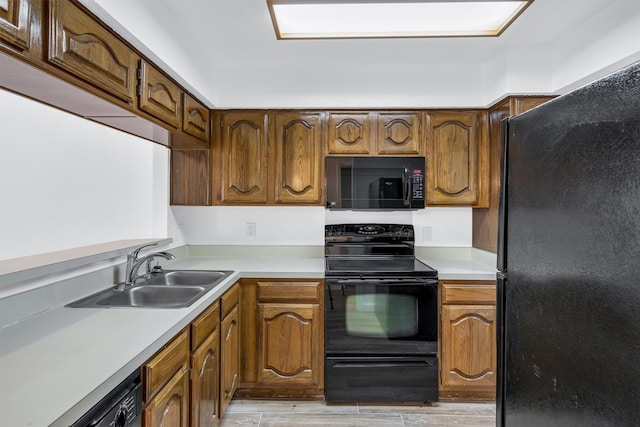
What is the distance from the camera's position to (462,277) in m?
2.26

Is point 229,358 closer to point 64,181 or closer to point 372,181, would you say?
point 64,181

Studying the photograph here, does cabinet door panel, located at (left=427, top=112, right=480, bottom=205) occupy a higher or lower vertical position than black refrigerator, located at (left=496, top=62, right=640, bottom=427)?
higher

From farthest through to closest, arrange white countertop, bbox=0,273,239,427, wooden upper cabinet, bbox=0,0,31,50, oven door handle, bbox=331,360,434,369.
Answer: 1. oven door handle, bbox=331,360,434,369
2. wooden upper cabinet, bbox=0,0,31,50
3. white countertop, bbox=0,273,239,427

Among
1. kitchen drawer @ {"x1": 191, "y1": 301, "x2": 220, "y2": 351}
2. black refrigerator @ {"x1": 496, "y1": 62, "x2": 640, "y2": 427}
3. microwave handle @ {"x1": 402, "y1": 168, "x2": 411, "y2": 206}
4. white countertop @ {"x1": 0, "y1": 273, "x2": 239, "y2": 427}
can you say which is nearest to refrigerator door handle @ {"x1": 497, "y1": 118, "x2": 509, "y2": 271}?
black refrigerator @ {"x1": 496, "y1": 62, "x2": 640, "y2": 427}

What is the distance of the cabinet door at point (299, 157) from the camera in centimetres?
257

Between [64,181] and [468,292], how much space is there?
2305 mm

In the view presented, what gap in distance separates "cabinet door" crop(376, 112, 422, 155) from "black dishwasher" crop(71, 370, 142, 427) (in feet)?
6.71

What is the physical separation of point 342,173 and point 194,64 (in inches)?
45.7

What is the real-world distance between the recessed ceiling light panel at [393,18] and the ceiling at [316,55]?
0.08m

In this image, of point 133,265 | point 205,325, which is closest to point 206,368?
point 205,325

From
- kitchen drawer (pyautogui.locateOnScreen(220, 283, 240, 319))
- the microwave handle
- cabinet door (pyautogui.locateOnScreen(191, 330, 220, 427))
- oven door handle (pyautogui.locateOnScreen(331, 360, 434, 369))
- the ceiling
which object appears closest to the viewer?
cabinet door (pyautogui.locateOnScreen(191, 330, 220, 427))

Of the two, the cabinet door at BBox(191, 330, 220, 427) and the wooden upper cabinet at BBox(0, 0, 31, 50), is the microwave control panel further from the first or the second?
the wooden upper cabinet at BBox(0, 0, 31, 50)

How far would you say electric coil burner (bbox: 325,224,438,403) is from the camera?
2.23m

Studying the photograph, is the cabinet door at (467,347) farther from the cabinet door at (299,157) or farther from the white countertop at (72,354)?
the white countertop at (72,354)
